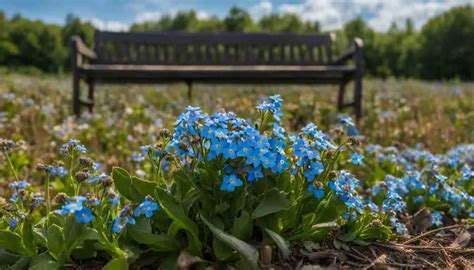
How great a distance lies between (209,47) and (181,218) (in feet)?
18.6

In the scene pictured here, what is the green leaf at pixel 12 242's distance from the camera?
2.00 meters

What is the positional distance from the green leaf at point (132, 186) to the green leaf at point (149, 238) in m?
0.12

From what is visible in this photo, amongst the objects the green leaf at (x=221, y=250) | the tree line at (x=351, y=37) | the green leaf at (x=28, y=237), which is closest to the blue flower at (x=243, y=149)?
the green leaf at (x=221, y=250)

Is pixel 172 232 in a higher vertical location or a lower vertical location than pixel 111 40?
lower

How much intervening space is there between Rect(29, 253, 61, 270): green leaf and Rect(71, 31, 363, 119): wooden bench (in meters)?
4.02

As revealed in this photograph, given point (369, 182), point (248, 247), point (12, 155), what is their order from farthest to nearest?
point (12, 155), point (369, 182), point (248, 247)

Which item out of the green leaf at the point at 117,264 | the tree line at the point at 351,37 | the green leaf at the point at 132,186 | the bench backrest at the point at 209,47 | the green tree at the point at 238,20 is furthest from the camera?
the green tree at the point at 238,20

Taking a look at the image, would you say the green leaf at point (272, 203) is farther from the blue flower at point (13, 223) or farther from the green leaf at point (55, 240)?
the blue flower at point (13, 223)

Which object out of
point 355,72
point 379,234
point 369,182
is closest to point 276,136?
A: point 379,234

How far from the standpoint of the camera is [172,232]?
77.1 inches

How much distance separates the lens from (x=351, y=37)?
60.2m

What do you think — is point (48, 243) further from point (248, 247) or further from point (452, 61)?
point (452, 61)

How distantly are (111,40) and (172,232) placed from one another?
5.43 metres

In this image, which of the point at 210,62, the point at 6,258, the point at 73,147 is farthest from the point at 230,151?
the point at 210,62
